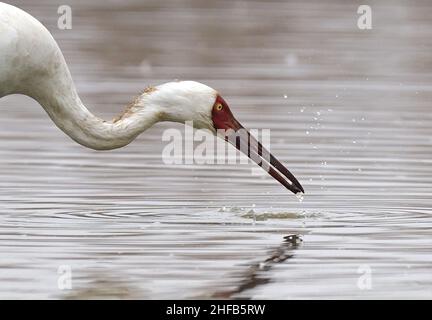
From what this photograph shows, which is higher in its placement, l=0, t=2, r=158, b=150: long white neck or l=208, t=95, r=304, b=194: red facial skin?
l=0, t=2, r=158, b=150: long white neck

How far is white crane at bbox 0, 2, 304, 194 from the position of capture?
43.3 feet

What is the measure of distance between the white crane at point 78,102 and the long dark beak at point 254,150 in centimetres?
13

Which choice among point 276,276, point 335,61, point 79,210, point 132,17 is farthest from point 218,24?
point 276,276

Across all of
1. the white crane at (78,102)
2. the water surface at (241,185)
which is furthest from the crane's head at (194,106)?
the water surface at (241,185)

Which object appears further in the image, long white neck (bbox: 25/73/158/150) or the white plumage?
long white neck (bbox: 25/73/158/150)

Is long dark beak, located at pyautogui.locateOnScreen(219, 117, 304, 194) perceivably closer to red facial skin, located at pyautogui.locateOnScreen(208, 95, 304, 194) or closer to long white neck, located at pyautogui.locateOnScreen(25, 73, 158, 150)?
red facial skin, located at pyautogui.locateOnScreen(208, 95, 304, 194)

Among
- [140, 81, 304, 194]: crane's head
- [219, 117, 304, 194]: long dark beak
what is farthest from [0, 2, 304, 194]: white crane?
[219, 117, 304, 194]: long dark beak

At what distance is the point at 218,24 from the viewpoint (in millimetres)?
30078

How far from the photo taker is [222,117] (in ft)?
44.8

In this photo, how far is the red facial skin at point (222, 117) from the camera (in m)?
13.6

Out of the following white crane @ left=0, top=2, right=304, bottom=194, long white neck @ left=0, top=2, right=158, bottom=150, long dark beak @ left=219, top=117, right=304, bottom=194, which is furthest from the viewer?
long dark beak @ left=219, top=117, right=304, bottom=194

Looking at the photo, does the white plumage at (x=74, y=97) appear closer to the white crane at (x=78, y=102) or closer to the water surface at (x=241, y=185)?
the white crane at (x=78, y=102)

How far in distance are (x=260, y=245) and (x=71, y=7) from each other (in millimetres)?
19506
